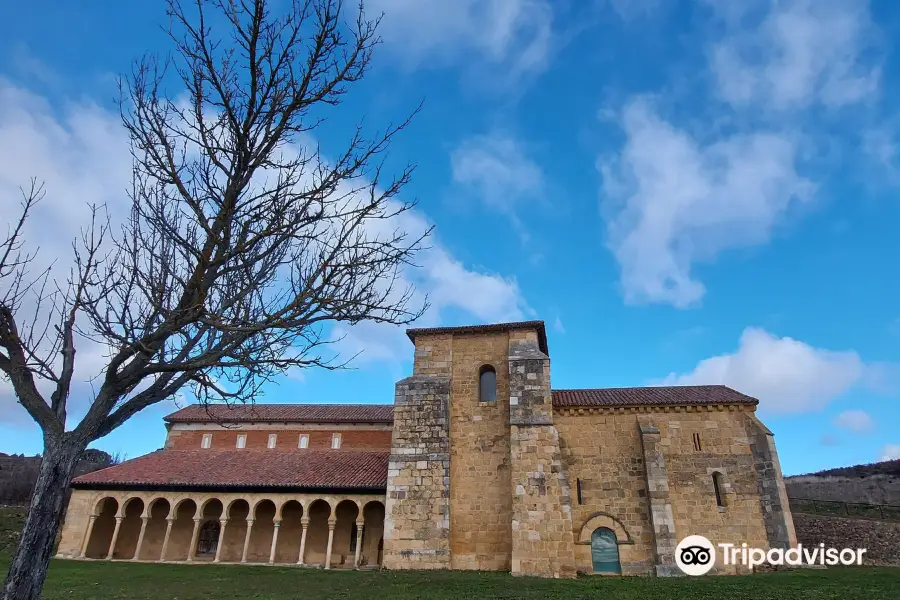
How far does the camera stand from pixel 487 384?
786 inches

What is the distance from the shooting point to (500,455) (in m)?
18.6

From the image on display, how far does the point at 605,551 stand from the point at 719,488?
470 cm

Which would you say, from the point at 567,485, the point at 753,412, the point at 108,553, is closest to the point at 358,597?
the point at 567,485

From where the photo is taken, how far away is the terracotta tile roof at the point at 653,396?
19303 millimetres

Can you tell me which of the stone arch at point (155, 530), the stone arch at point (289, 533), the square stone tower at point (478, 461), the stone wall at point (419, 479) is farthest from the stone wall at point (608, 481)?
the stone arch at point (155, 530)

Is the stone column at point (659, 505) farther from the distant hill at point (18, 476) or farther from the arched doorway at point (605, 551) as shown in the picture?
the distant hill at point (18, 476)

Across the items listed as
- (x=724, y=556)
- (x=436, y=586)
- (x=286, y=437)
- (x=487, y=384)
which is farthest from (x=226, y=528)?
(x=724, y=556)

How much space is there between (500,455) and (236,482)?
11645 millimetres

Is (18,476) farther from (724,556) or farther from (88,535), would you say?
(724,556)

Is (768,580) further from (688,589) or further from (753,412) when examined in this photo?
(753,412)

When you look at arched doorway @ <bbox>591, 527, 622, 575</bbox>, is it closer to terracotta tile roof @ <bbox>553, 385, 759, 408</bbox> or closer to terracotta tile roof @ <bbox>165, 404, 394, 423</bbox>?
terracotta tile roof @ <bbox>553, 385, 759, 408</bbox>

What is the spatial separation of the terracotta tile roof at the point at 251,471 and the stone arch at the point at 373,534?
1.55 metres

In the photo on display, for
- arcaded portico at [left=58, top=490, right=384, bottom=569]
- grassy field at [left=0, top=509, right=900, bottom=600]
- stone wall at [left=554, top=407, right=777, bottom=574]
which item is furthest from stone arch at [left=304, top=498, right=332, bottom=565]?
stone wall at [left=554, top=407, right=777, bottom=574]

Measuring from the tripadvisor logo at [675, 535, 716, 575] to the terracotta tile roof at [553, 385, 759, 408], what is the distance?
4.67 m
